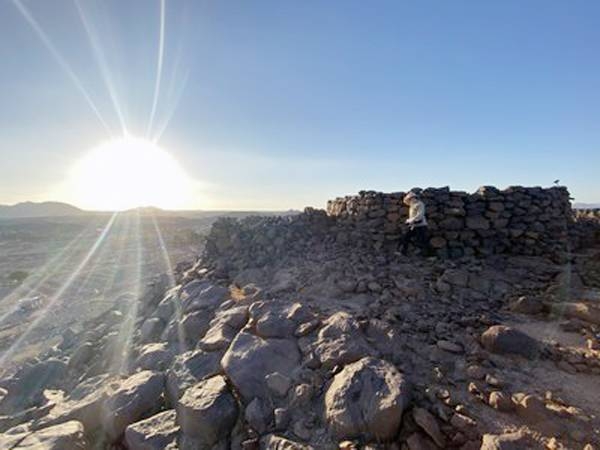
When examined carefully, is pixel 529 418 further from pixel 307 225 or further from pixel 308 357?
pixel 307 225

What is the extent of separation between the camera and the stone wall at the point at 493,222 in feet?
25.7

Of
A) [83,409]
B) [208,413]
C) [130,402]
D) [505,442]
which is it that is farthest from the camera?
[83,409]

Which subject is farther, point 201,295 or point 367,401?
point 201,295

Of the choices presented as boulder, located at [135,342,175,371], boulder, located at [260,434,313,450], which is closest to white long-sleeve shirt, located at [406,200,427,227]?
boulder, located at [260,434,313,450]

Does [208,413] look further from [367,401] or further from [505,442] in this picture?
[505,442]

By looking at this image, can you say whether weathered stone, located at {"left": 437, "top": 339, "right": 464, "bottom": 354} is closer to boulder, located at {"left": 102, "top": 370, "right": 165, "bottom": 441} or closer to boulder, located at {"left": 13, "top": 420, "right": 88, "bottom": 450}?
boulder, located at {"left": 102, "top": 370, "right": 165, "bottom": 441}

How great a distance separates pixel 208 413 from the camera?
4.45 metres

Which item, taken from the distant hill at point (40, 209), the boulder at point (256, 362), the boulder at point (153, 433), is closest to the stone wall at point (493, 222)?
the boulder at point (256, 362)

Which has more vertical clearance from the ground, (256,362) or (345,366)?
(345,366)

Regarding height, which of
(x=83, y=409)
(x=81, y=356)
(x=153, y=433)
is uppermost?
(x=153, y=433)

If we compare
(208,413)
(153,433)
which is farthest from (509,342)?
(153,433)

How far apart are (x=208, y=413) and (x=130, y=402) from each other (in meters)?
1.40

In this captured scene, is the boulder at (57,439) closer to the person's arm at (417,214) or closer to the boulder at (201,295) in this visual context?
the boulder at (201,295)

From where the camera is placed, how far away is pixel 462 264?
732 cm
